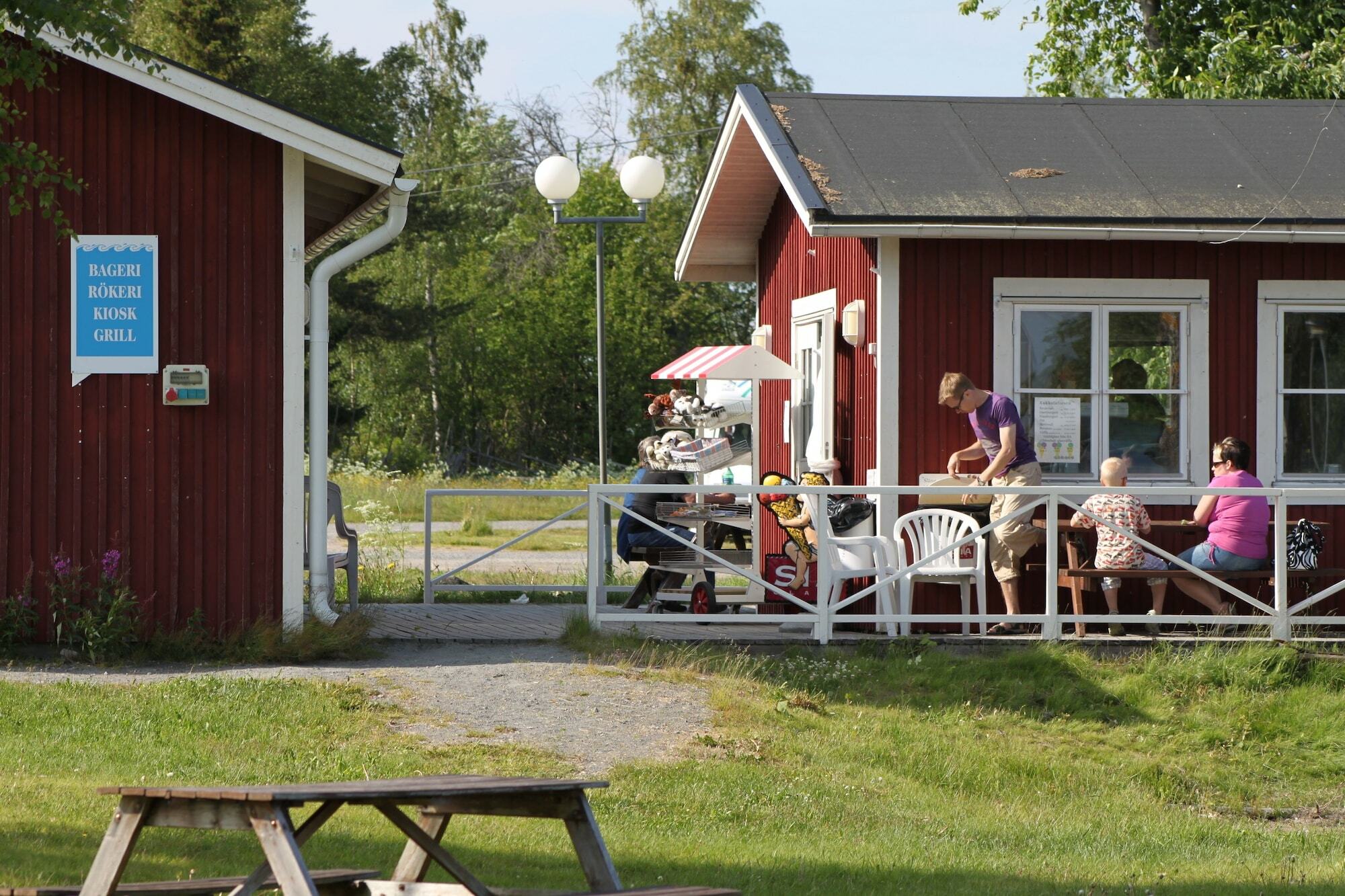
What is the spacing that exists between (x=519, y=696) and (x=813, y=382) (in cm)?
523

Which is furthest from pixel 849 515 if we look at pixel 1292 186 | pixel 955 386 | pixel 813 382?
pixel 1292 186

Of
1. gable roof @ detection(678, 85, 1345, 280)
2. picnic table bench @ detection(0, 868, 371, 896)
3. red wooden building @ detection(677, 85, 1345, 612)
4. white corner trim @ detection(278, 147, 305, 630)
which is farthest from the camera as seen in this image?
red wooden building @ detection(677, 85, 1345, 612)

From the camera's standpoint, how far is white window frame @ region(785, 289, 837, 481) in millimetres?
13617

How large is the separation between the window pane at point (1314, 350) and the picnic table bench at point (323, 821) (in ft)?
27.8

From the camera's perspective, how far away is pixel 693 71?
43656 millimetres

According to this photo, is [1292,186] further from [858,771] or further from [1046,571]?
[858,771]

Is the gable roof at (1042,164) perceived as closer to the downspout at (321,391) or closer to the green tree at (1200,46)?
the downspout at (321,391)

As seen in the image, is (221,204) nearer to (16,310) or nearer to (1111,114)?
(16,310)

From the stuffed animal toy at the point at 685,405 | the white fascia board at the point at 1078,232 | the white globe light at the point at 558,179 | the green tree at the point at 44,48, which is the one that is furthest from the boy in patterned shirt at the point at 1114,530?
the green tree at the point at 44,48

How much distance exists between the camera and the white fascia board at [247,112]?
1077cm

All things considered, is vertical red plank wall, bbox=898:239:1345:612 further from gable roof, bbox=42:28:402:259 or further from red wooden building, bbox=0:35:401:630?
red wooden building, bbox=0:35:401:630

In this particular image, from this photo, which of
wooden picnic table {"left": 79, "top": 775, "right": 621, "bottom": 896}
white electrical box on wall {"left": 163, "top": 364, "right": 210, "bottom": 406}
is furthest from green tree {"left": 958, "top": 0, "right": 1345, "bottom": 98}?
wooden picnic table {"left": 79, "top": 775, "right": 621, "bottom": 896}

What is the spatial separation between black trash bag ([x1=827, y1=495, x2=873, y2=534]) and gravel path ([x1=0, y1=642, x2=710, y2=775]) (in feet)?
7.00

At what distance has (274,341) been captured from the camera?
1115 centimetres
